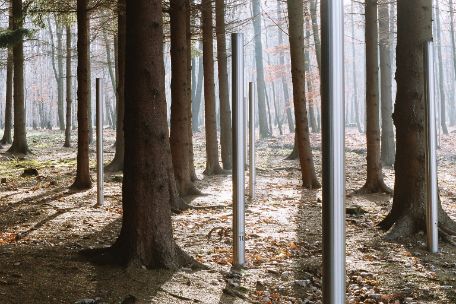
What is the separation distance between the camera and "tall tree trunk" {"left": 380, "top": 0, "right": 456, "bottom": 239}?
741cm

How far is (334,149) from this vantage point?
2584 mm

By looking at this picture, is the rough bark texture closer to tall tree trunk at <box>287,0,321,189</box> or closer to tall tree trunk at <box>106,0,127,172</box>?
tall tree trunk at <box>106,0,127,172</box>

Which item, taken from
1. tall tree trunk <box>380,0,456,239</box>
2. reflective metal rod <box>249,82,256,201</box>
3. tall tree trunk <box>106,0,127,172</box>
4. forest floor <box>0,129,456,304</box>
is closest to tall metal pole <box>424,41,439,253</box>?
forest floor <box>0,129,456,304</box>

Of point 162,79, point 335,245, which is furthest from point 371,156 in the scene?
point 335,245

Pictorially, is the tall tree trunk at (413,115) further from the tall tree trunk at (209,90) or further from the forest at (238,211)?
the tall tree trunk at (209,90)

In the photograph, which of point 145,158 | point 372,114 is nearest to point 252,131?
point 372,114

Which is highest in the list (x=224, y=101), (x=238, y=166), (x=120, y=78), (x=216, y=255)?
(x=120, y=78)

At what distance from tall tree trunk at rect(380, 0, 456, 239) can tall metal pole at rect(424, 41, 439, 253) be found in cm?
75

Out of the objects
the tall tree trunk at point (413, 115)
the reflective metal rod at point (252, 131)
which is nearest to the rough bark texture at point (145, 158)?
the tall tree trunk at point (413, 115)

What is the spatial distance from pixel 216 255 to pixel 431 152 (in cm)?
277

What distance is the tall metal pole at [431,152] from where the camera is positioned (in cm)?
648

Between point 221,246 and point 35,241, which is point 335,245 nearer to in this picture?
point 221,246

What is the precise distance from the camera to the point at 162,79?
A: 5605 mm

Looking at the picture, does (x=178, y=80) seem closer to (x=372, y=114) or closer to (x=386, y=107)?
(x=372, y=114)
